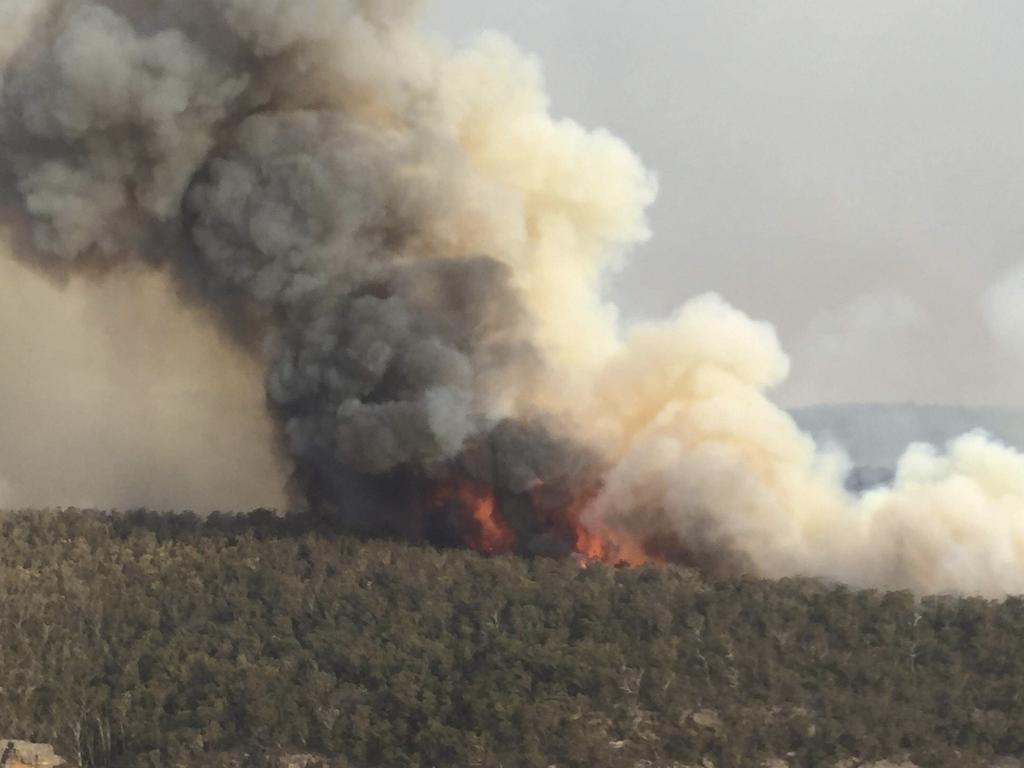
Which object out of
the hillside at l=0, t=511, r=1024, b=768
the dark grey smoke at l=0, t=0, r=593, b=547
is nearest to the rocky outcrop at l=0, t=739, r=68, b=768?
the hillside at l=0, t=511, r=1024, b=768

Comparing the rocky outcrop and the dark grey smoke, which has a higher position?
the dark grey smoke

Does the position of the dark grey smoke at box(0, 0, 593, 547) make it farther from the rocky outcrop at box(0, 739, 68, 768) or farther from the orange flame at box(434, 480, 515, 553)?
the rocky outcrop at box(0, 739, 68, 768)

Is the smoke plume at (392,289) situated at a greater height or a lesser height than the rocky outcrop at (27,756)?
greater

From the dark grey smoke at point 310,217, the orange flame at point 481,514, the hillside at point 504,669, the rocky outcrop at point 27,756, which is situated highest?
the dark grey smoke at point 310,217

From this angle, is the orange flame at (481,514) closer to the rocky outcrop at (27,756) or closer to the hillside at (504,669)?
the hillside at (504,669)

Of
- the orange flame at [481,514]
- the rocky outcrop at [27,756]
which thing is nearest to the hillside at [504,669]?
the rocky outcrop at [27,756]

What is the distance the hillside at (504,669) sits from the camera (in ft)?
74.2

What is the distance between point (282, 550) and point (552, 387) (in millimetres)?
7391

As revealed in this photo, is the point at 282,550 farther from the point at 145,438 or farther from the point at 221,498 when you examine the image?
the point at 145,438

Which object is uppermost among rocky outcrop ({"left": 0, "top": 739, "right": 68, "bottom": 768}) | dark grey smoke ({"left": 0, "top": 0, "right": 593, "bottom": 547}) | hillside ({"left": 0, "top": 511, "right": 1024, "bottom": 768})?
dark grey smoke ({"left": 0, "top": 0, "right": 593, "bottom": 547})

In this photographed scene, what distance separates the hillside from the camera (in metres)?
22.6

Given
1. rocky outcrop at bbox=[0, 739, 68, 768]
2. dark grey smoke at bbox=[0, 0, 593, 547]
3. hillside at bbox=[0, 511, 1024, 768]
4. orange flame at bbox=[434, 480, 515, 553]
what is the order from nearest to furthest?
1. hillside at bbox=[0, 511, 1024, 768]
2. rocky outcrop at bbox=[0, 739, 68, 768]
3. dark grey smoke at bbox=[0, 0, 593, 547]
4. orange flame at bbox=[434, 480, 515, 553]

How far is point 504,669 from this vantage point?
24172 mm

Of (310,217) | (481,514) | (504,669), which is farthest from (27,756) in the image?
(310,217)
